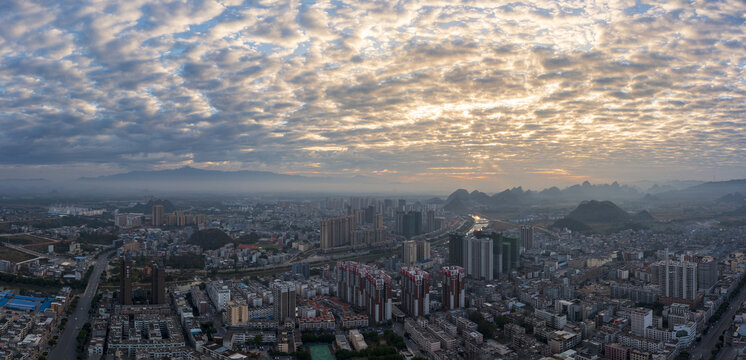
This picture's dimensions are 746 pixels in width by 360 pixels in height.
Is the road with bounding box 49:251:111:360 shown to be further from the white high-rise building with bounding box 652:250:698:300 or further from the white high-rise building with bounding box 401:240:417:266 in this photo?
the white high-rise building with bounding box 652:250:698:300

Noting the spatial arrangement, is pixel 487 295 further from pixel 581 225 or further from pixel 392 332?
pixel 581 225

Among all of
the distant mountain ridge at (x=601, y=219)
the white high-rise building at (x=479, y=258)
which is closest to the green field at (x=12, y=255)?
the white high-rise building at (x=479, y=258)

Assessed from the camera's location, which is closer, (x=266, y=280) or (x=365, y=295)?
(x=365, y=295)

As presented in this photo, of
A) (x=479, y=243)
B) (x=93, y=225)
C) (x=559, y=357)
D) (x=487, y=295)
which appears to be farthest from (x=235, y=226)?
(x=559, y=357)

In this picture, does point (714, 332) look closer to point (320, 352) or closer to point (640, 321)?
point (640, 321)

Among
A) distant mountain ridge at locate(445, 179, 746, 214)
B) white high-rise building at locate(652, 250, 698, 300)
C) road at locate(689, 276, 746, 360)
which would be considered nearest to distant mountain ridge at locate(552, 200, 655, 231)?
distant mountain ridge at locate(445, 179, 746, 214)

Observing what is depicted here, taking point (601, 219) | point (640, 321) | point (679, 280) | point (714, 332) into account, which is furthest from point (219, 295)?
point (601, 219)
